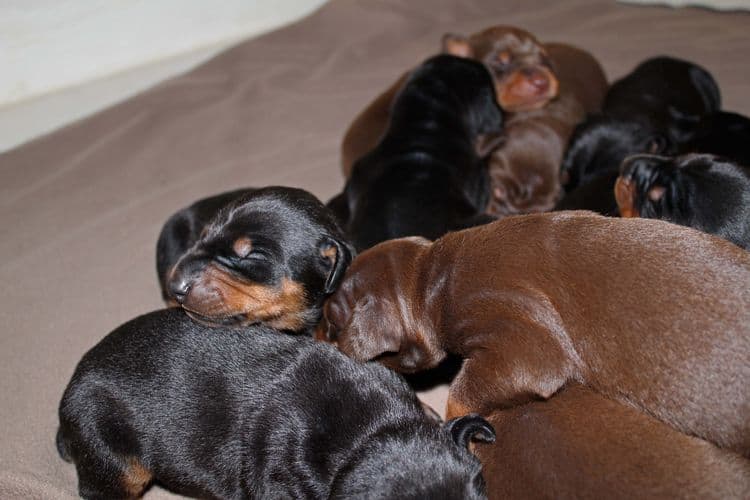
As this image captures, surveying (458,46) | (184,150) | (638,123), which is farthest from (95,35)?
(638,123)

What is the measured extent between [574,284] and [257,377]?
103cm

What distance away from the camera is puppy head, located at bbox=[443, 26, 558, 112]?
14.0 ft

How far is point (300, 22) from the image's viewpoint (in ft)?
19.2

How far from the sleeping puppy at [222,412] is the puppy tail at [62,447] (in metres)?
0.08

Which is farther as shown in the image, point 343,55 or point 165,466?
point 343,55

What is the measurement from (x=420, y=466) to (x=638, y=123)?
2.66 m

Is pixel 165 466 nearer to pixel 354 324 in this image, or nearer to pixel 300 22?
pixel 354 324

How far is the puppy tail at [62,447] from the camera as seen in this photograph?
266 centimetres

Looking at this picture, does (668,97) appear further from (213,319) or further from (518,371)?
(213,319)

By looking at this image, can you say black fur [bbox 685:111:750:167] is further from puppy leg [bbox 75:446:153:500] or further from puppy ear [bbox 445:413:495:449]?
puppy leg [bbox 75:446:153:500]

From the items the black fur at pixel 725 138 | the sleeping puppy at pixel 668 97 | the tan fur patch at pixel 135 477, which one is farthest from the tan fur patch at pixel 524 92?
the tan fur patch at pixel 135 477

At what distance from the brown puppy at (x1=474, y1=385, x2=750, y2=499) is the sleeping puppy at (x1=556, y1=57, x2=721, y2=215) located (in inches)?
51.9

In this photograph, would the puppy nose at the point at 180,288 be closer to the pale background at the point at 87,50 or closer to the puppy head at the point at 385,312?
the puppy head at the point at 385,312

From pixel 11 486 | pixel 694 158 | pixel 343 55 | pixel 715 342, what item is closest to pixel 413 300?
pixel 715 342
